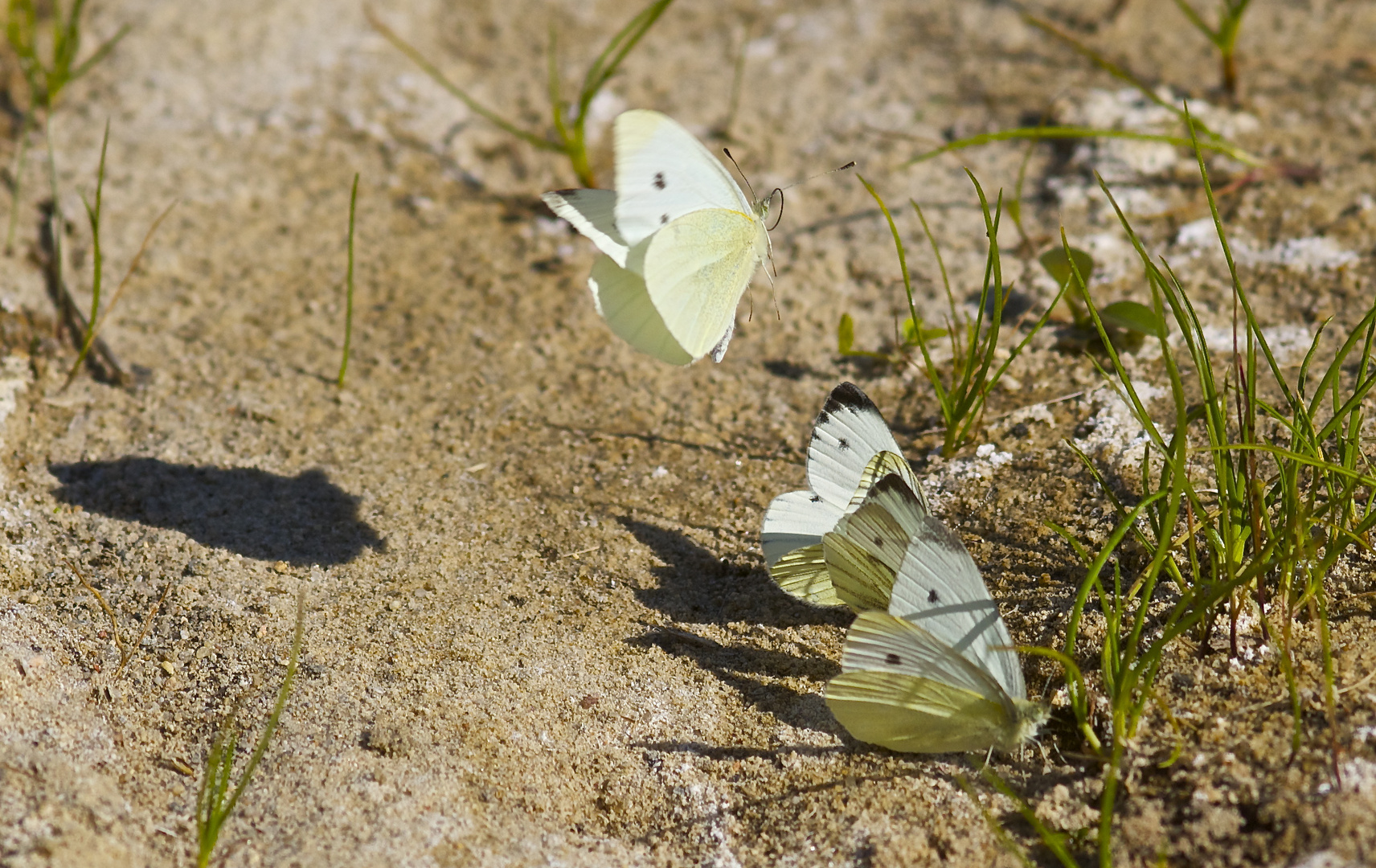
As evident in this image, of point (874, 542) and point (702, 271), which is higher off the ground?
point (702, 271)

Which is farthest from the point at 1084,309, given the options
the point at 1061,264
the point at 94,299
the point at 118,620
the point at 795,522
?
the point at 94,299

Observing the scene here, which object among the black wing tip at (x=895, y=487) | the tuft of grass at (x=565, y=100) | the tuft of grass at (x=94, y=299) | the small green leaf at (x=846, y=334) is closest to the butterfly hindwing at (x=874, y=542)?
the black wing tip at (x=895, y=487)

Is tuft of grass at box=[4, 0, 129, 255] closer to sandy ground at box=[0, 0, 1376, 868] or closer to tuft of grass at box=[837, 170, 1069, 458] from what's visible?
sandy ground at box=[0, 0, 1376, 868]

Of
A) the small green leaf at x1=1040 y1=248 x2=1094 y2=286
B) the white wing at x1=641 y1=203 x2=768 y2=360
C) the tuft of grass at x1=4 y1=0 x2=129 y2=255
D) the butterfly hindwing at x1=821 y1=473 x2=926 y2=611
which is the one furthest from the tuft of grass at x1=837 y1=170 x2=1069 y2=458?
the tuft of grass at x1=4 y1=0 x2=129 y2=255

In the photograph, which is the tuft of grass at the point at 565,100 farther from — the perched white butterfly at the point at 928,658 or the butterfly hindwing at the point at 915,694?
the butterfly hindwing at the point at 915,694

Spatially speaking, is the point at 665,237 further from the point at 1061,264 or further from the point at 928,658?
the point at 1061,264

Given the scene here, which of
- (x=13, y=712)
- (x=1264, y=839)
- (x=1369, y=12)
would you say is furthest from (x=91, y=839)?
(x=1369, y=12)
